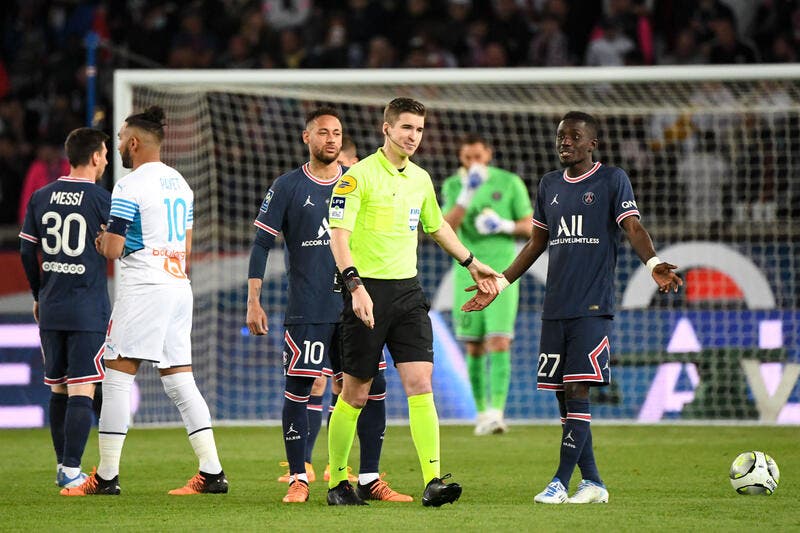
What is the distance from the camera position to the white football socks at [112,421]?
7.32 meters

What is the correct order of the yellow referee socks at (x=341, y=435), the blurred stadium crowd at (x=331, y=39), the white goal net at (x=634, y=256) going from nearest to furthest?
the yellow referee socks at (x=341, y=435) → the white goal net at (x=634, y=256) → the blurred stadium crowd at (x=331, y=39)

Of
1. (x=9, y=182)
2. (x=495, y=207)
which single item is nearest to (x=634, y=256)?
(x=495, y=207)

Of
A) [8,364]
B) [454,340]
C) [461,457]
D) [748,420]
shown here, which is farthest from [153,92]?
[748,420]

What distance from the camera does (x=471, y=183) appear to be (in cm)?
1153

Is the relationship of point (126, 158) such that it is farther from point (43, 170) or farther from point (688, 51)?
point (688, 51)

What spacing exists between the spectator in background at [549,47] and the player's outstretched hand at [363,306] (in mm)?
10201

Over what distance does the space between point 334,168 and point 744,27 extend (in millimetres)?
10280

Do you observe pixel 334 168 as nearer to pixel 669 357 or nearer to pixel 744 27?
pixel 669 357

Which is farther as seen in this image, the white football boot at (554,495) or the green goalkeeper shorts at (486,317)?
the green goalkeeper shorts at (486,317)

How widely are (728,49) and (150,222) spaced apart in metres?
9.79

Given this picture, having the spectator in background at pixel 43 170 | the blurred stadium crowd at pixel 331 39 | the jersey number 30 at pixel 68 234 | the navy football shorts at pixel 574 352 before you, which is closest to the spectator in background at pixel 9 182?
the blurred stadium crowd at pixel 331 39

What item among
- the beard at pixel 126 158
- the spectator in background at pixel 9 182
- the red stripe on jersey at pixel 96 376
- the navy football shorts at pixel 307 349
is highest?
the spectator in background at pixel 9 182

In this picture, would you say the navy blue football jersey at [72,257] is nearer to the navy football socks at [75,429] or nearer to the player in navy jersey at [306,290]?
the navy football socks at [75,429]

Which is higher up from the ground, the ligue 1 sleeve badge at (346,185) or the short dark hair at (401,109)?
the short dark hair at (401,109)
